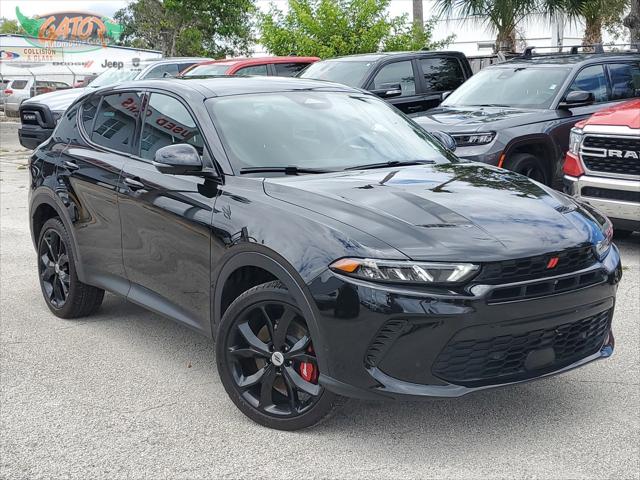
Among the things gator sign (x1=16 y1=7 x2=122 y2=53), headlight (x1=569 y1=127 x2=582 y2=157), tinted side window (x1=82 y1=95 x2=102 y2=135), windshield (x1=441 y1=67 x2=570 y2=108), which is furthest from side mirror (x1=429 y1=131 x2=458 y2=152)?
gator sign (x1=16 y1=7 x2=122 y2=53)

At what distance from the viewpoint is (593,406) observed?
4.43 meters

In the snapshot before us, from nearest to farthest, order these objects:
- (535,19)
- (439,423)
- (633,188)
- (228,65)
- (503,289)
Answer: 1. (503,289)
2. (439,423)
3. (633,188)
4. (228,65)
5. (535,19)

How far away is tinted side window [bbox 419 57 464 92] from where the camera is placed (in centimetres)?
1284

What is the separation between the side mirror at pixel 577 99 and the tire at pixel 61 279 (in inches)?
226

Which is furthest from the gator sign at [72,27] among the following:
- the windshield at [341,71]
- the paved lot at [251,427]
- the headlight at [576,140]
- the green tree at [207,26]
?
the paved lot at [251,427]

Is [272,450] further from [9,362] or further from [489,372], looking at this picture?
[9,362]

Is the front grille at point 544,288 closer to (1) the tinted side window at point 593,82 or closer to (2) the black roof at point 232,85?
(2) the black roof at point 232,85

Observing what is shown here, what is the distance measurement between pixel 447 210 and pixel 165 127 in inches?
76.0

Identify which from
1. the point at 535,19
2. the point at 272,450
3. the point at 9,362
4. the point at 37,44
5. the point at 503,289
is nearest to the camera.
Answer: the point at 503,289

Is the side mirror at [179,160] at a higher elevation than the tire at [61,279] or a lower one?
higher

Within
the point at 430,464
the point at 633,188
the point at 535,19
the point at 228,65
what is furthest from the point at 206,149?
the point at 535,19

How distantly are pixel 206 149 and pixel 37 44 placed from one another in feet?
168

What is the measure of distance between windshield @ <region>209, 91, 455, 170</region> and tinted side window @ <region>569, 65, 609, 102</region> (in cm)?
522

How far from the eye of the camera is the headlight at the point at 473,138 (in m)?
9.09
